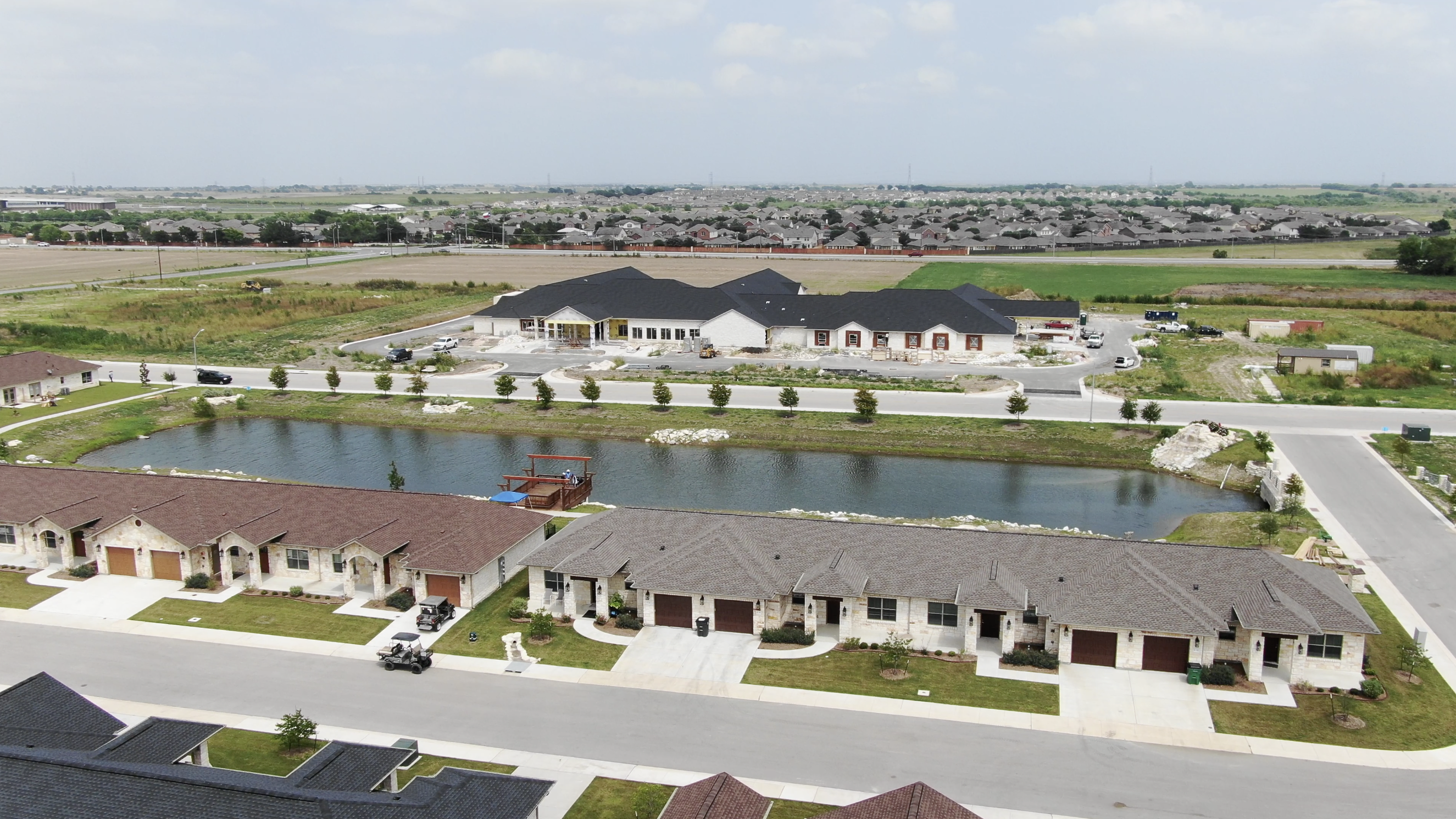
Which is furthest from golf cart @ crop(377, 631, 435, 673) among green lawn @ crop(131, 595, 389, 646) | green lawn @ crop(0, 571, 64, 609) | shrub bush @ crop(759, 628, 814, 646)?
green lawn @ crop(0, 571, 64, 609)

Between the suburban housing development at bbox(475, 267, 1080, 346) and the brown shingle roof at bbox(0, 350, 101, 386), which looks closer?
the brown shingle roof at bbox(0, 350, 101, 386)

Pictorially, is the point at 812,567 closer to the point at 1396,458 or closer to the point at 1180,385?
the point at 1396,458

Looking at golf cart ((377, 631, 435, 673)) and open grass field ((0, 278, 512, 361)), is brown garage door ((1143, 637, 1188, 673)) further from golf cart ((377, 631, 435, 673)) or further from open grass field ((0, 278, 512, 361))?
open grass field ((0, 278, 512, 361))

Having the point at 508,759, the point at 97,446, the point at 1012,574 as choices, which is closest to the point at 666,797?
the point at 508,759

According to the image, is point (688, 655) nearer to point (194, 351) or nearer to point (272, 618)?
point (272, 618)

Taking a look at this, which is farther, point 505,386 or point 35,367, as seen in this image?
point 35,367

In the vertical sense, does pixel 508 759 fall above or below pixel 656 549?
below

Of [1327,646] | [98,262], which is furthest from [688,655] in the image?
[98,262]
